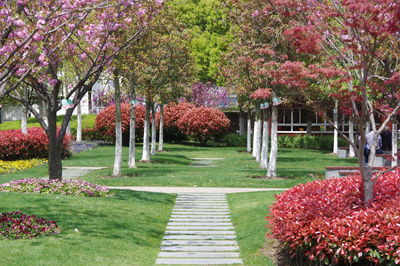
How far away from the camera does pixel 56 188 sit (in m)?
16.1

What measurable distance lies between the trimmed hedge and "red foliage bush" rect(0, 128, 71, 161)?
22.8 m

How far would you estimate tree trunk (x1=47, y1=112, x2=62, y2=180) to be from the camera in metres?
16.3

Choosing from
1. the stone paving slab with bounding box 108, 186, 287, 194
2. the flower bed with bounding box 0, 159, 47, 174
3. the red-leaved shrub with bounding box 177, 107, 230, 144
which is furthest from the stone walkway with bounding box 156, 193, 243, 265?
the red-leaved shrub with bounding box 177, 107, 230, 144

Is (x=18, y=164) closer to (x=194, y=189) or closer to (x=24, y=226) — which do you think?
(x=194, y=189)

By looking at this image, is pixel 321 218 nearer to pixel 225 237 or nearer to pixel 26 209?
pixel 225 237

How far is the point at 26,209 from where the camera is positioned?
42.8ft

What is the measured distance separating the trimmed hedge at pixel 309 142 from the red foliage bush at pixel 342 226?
3558 centimetres

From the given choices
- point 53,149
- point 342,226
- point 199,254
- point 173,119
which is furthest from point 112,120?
point 342,226

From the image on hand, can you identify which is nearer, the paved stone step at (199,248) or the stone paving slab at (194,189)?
the paved stone step at (199,248)

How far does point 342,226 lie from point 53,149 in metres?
9.83

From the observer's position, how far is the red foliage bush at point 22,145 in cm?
2852

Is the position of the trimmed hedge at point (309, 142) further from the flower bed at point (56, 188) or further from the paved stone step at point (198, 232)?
the paved stone step at point (198, 232)

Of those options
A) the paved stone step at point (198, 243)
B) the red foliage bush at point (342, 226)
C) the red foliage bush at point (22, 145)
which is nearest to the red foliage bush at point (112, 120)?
the red foliage bush at point (22, 145)

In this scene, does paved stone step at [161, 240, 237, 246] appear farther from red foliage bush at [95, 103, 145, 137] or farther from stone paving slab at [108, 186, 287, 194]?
red foliage bush at [95, 103, 145, 137]
